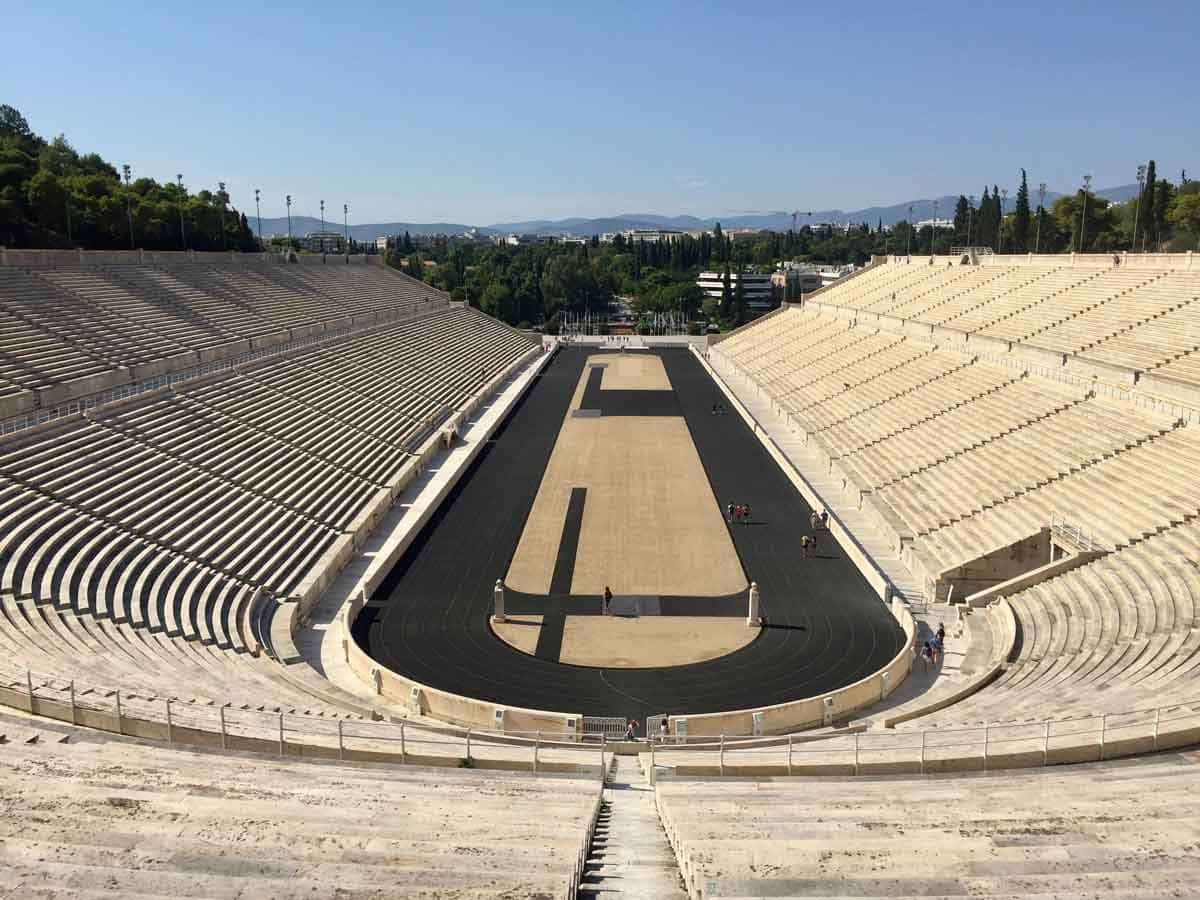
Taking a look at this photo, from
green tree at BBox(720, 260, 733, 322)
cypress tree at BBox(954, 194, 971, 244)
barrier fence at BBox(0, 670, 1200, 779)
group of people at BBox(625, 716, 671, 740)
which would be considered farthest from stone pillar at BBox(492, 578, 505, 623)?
cypress tree at BBox(954, 194, 971, 244)

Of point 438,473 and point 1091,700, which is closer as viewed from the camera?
point 1091,700

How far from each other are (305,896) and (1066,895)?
6763 mm

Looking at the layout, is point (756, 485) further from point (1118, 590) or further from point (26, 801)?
point (26, 801)

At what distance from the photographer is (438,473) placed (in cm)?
3469

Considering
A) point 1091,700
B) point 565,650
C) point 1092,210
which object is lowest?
point 565,650

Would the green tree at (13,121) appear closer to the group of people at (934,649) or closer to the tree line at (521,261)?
the tree line at (521,261)

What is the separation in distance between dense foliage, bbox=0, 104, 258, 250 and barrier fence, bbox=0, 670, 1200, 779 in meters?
45.1

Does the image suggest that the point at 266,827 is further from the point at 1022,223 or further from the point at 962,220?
the point at 962,220

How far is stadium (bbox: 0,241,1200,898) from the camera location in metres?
9.62

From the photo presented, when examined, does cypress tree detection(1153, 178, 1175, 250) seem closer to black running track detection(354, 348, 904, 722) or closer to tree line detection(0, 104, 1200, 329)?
tree line detection(0, 104, 1200, 329)

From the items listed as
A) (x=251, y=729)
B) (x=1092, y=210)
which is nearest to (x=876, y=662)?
(x=251, y=729)

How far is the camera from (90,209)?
58.4 m

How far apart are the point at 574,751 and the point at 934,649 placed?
8984mm

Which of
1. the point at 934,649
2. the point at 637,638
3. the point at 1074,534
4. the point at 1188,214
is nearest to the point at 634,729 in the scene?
the point at 637,638
